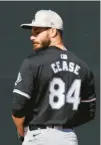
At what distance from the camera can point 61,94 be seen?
4.59m

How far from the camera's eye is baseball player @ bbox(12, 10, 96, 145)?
4527 millimetres

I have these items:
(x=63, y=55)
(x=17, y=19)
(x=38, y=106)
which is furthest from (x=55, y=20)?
(x=17, y=19)

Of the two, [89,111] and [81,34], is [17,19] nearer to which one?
[81,34]

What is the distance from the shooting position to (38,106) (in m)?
4.55

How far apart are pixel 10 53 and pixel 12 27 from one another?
0.27m

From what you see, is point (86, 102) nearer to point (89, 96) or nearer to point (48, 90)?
point (89, 96)

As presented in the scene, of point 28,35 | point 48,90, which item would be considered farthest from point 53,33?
point 28,35

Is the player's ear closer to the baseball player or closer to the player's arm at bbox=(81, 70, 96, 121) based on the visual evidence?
the baseball player

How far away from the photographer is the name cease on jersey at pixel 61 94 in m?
4.56

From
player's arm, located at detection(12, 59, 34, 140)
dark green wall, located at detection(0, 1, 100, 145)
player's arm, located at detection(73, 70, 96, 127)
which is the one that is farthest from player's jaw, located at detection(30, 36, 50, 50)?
dark green wall, located at detection(0, 1, 100, 145)

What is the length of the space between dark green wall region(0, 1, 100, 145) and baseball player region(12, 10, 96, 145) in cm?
296

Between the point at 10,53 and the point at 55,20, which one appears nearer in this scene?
the point at 55,20

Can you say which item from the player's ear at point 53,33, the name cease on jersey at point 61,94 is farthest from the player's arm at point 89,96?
the player's ear at point 53,33

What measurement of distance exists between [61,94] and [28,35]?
3138mm
